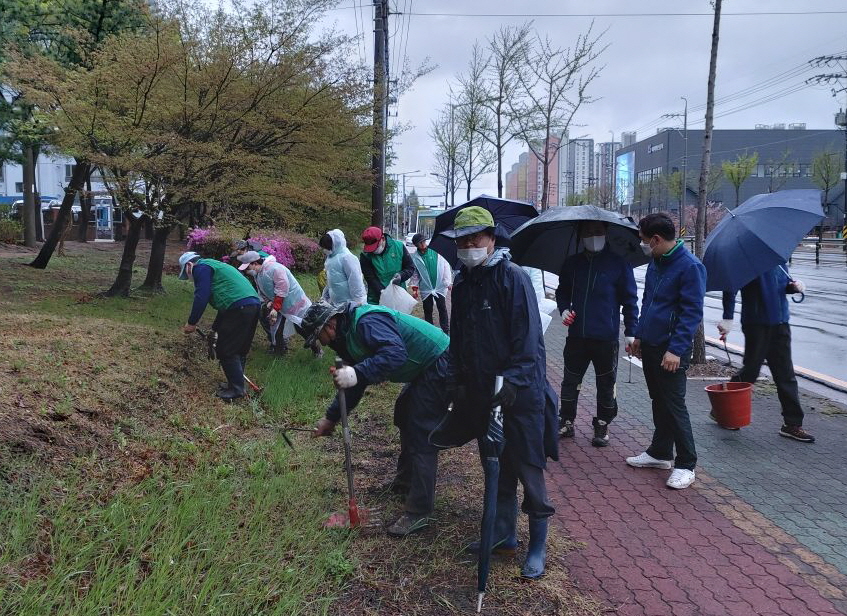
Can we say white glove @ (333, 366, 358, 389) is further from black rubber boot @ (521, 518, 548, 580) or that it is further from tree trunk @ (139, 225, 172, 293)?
tree trunk @ (139, 225, 172, 293)

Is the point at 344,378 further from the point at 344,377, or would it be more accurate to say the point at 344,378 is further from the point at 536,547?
the point at 536,547

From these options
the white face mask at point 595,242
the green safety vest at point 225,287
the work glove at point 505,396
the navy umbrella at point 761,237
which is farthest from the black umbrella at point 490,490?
the green safety vest at point 225,287

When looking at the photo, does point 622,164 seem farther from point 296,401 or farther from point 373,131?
point 296,401

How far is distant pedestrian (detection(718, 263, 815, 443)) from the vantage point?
5.59m

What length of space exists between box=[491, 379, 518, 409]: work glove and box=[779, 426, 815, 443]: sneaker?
3.49 meters

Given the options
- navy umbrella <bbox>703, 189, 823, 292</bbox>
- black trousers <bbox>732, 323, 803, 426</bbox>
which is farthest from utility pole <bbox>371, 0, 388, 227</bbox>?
black trousers <bbox>732, 323, 803, 426</bbox>

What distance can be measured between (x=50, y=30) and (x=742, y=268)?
1336 cm

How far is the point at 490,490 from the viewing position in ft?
10.6

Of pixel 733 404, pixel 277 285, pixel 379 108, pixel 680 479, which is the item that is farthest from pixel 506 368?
pixel 379 108

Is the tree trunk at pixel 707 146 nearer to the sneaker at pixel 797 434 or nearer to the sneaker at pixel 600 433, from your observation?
the sneaker at pixel 797 434

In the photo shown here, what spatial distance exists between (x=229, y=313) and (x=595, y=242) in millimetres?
3479

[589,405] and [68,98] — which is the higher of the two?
[68,98]

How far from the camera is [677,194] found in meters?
57.6

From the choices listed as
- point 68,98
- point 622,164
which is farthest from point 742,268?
point 622,164
